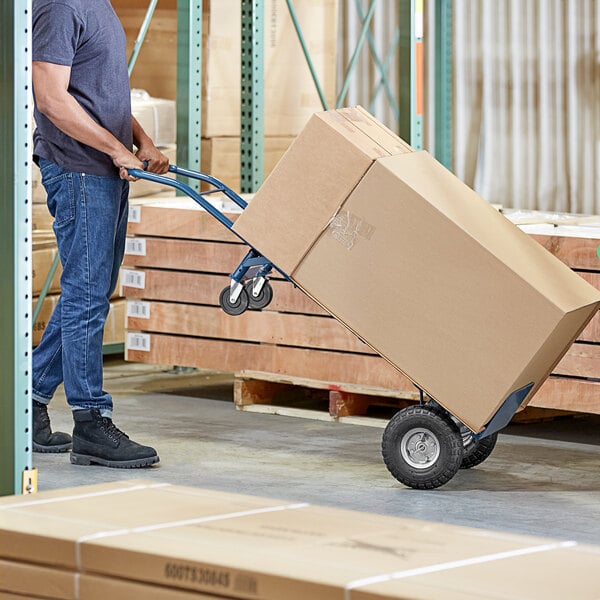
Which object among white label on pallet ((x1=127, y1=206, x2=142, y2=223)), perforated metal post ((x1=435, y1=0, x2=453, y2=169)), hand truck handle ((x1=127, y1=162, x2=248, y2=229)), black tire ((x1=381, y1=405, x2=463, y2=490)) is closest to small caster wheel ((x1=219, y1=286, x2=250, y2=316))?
hand truck handle ((x1=127, y1=162, x2=248, y2=229))

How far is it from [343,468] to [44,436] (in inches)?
49.6

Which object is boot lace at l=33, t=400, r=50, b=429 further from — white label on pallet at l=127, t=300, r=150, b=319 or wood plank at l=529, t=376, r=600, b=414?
wood plank at l=529, t=376, r=600, b=414

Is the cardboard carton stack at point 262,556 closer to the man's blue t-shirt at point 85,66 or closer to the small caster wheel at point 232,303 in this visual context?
the small caster wheel at point 232,303

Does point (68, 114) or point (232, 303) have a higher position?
point (68, 114)

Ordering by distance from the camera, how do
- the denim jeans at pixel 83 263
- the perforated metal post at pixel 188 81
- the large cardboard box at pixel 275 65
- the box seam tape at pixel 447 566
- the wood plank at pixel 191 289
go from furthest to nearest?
the large cardboard box at pixel 275 65 < the perforated metal post at pixel 188 81 < the wood plank at pixel 191 289 < the denim jeans at pixel 83 263 < the box seam tape at pixel 447 566

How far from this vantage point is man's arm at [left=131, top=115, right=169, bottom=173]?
5648 millimetres

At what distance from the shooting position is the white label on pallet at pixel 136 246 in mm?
7188

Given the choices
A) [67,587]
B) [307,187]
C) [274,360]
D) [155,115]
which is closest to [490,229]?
[307,187]

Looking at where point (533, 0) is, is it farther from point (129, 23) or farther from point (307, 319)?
point (307, 319)

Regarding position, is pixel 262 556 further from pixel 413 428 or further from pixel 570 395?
pixel 570 395

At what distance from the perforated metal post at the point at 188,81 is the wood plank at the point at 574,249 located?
7.38 ft

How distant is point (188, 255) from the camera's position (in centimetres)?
705

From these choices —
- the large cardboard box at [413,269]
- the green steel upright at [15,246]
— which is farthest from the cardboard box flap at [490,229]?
the green steel upright at [15,246]

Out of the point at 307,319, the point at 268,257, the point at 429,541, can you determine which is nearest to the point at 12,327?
the point at 268,257
